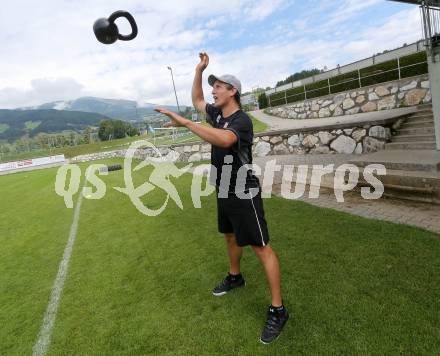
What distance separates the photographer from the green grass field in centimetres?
280

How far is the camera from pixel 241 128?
2693mm

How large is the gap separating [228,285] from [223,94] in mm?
2034

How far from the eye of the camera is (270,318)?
2.91 meters

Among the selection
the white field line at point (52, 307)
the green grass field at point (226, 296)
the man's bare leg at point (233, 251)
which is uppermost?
the man's bare leg at point (233, 251)

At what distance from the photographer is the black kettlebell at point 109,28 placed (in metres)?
2.53

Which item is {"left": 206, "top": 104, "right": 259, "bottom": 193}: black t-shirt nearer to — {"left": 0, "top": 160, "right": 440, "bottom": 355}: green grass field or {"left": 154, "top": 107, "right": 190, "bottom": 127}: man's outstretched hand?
{"left": 154, "top": 107, "right": 190, "bottom": 127}: man's outstretched hand

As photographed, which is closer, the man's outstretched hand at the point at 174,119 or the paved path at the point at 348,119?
the man's outstretched hand at the point at 174,119

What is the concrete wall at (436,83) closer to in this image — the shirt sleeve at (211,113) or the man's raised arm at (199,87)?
the man's raised arm at (199,87)

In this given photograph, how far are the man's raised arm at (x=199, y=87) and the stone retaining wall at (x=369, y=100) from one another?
1277 cm

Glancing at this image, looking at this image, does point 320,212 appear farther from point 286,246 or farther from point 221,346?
point 221,346

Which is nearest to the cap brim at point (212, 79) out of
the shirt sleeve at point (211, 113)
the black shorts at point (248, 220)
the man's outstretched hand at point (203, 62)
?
the shirt sleeve at point (211, 113)

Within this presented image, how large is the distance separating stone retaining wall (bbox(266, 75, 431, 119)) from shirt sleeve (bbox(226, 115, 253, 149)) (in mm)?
13200

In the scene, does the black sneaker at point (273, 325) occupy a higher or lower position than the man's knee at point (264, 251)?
lower

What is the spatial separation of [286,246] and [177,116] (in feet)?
9.15
